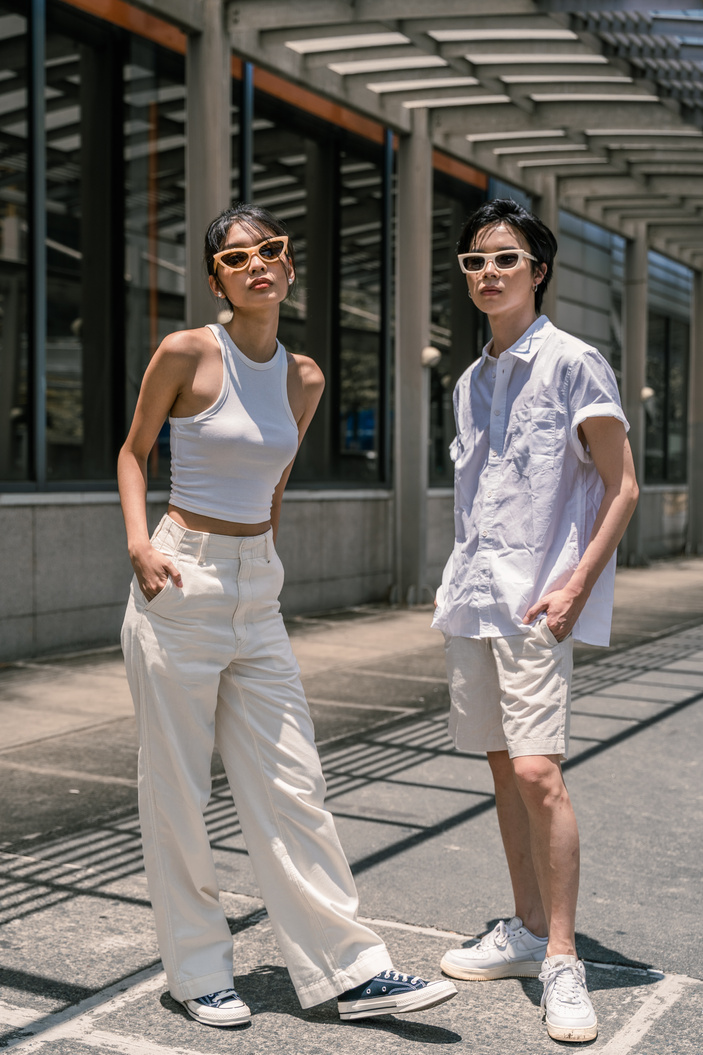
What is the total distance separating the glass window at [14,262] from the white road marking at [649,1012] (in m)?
6.60

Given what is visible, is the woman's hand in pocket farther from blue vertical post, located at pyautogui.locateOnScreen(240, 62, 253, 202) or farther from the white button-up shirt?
blue vertical post, located at pyautogui.locateOnScreen(240, 62, 253, 202)

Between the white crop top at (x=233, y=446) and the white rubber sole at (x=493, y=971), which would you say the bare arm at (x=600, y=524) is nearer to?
the white crop top at (x=233, y=446)

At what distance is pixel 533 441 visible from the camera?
3020 millimetres

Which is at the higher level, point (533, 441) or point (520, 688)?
point (533, 441)

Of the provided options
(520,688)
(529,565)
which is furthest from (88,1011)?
(529,565)

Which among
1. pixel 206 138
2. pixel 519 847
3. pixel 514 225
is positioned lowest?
pixel 519 847

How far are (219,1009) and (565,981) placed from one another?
79 cm

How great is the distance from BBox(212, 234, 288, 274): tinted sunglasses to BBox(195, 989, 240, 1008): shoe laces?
1677mm

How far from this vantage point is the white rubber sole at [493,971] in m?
3.15

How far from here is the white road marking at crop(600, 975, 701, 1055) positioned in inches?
108

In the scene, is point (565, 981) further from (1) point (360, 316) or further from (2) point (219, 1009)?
(1) point (360, 316)

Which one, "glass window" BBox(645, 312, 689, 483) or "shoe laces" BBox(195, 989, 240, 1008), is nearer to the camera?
"shoe laces" BBox(195, 989, 240, 1008)

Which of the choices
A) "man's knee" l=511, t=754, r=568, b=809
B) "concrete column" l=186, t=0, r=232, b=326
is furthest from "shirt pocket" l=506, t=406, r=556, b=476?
"concrete column" l=186, t=0, r=232, b=326

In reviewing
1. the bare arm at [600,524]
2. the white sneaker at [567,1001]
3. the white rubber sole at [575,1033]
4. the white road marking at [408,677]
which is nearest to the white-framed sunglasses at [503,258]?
the bare arm at [600,524]
